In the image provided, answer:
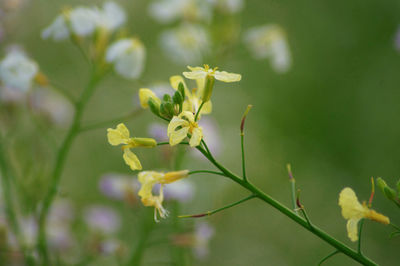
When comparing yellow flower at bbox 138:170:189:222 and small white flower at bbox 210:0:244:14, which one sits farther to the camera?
small white flower at bbox 210:0:244:14

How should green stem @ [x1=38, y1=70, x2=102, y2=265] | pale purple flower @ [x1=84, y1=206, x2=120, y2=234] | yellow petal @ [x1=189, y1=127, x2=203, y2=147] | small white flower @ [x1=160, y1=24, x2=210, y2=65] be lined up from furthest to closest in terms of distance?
small white flower @ [x1=160, y1=24, x2=210, y2=65]
pale purple flower @ [x1=84, y1=206, x2=120, y2=234]
green stem @ [x1=38, y1=70, x2=102, y2=265]
yellow petal @ [x1=189, y1=127, x2=203, y2=147]

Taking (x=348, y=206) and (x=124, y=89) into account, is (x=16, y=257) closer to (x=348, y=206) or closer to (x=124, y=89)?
(x=348, y=206)

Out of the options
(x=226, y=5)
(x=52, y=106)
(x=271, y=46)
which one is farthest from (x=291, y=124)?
(x=52, y=106)

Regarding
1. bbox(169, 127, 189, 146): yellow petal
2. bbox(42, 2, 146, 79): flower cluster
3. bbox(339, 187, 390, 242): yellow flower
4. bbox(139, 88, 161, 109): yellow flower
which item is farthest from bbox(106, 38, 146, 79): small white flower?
bbox(339, 187, 390, 242): yellow flower

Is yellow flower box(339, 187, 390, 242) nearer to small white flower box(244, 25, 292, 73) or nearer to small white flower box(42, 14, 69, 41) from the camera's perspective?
small white flower box(42, 14, 69, 41)

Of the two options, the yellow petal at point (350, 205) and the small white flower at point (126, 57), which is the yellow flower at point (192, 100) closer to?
the yellow petal at point (350, 205)

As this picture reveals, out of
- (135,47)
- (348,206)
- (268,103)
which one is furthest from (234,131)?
(348,206)
